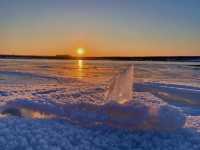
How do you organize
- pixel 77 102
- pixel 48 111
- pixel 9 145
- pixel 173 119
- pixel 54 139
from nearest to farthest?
pixel 9 145
pixel 54 139
pixel 173 119
pixel 48 111
pixel 77 102

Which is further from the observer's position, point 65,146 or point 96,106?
point 96,106

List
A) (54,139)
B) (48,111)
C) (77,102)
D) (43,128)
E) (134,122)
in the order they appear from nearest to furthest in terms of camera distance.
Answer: (54,139), (43,128), (134,122), (48,111), (77,102)

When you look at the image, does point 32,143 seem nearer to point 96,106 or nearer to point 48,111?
point 48,111

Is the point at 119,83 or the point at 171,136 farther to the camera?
the point at 119,83

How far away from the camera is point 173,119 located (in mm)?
3092

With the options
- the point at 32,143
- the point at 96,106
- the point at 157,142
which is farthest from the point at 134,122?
the point at 32,143

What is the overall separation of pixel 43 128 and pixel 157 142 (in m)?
1.09

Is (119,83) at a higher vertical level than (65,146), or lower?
higher

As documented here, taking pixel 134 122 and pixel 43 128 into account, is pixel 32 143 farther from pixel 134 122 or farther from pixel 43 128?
pixel 134 122

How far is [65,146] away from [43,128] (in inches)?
16.5

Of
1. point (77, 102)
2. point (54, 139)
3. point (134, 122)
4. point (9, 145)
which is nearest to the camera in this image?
point (9, 145)

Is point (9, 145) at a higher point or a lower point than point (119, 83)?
lower

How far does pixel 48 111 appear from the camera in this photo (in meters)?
3.35

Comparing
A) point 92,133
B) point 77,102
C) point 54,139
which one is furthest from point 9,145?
point 77,102
